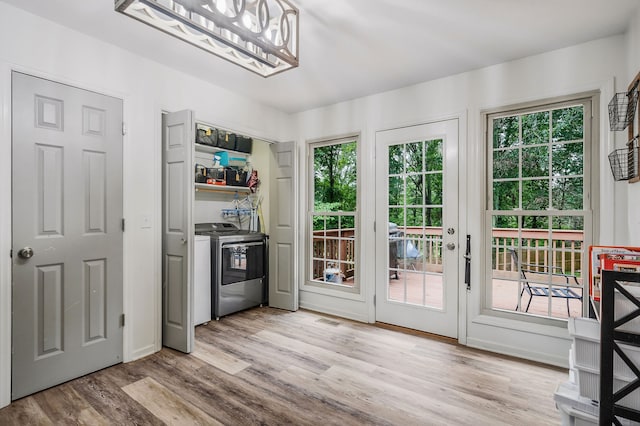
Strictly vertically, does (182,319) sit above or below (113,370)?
above

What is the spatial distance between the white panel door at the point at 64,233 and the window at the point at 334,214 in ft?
7.09

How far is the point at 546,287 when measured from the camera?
107 inches

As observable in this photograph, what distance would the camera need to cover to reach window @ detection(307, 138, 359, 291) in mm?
3818

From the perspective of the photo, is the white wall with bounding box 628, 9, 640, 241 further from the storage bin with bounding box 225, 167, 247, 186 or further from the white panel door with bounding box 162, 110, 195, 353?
the storage bin with bounding box 225, 167, 247, 186

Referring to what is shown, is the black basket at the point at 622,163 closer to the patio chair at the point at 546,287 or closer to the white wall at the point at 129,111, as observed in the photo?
the patio chair at the point at 546,287

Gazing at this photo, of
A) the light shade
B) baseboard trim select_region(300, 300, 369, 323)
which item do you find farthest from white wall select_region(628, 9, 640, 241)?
baseboard trim select_region(300, 300, 369, 323)

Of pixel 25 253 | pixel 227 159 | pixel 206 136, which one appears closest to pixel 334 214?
pixel 227 159

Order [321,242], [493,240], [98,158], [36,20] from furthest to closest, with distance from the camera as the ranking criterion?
[321,242] < [493,240] < [98,158] < [36,20]

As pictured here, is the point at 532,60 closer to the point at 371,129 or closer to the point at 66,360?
the point at 371,129

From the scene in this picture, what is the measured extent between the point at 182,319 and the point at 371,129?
268cm

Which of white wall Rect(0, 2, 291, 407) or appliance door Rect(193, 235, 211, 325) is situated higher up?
white wall Rect(0, 2, 291, 407)

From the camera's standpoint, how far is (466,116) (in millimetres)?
3025

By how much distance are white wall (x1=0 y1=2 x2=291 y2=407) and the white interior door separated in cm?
196

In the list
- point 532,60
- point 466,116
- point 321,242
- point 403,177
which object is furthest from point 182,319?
point 532,60
